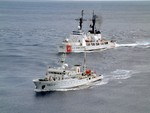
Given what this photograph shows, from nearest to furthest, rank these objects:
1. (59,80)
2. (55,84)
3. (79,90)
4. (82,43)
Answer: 1. (55,84)
2. (59,80)
3. (79,90)
4. (82,43)

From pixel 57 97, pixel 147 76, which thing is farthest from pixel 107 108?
pixel 147 76

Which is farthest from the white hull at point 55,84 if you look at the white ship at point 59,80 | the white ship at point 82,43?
the white ship at point 82,43

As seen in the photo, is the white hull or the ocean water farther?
the white hull

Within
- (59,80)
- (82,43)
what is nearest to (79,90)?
(59,80)

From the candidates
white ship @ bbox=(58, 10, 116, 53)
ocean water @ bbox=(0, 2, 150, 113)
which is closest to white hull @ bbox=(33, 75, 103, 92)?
ocean water @ bbox=(0, 2, 150, 113)

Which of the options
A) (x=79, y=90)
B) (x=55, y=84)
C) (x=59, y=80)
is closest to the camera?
(x=55, y=84)

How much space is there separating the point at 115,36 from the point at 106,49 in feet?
108

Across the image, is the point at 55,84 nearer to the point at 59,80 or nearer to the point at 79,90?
the point at 59,80

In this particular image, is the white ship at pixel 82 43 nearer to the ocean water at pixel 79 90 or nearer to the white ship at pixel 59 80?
the ocean water at pixel 79 90

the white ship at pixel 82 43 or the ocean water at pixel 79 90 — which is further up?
the white ship at pixel 82 43

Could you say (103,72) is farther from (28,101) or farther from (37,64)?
(28,101)

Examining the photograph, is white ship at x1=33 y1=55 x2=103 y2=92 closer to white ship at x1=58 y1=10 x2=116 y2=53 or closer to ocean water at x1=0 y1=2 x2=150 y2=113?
ocean water at x1=0 y1=2 x2=150 y2=113

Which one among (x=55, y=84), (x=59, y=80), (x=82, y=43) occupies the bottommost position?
(x=55, y=84)

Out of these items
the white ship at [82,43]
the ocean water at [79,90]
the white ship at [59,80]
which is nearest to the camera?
the ocean water at [79,90]
